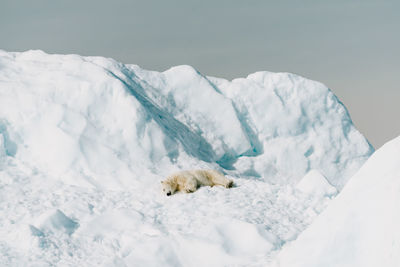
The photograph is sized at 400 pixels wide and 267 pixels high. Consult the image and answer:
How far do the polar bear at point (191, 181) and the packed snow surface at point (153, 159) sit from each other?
209 mm

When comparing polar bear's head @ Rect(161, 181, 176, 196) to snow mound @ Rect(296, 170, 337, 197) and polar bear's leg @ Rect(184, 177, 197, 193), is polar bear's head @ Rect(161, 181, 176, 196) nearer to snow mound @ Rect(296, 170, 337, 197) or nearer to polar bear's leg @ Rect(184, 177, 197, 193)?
polar bear's leg @ Rect(184, 177, 197, 193)

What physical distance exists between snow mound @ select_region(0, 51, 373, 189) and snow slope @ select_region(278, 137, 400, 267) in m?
5.18

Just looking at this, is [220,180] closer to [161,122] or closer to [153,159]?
[153,159]

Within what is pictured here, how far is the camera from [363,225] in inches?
151

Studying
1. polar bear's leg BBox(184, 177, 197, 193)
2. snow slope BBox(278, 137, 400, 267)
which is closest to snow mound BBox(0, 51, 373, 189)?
polar bear's leg BBox(184, 177, 197, 193)

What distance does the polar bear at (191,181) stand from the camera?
8.06 meters

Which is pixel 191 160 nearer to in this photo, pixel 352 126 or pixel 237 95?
pixel 237 95

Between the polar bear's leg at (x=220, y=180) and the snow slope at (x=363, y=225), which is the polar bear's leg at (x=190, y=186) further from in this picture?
the snow slope at (x=363, y=225)

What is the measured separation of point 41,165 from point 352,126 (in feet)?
40.0

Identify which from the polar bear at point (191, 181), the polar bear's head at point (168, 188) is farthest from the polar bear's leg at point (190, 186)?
the polar bear's head at point (168, 188)

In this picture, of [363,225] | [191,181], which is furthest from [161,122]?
[363,225]

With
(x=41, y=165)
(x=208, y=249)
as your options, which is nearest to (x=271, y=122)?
(x=41, y=165)

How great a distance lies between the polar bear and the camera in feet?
26.5

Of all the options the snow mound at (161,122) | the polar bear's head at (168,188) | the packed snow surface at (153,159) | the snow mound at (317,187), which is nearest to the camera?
the packed snow surface at (153,159)
